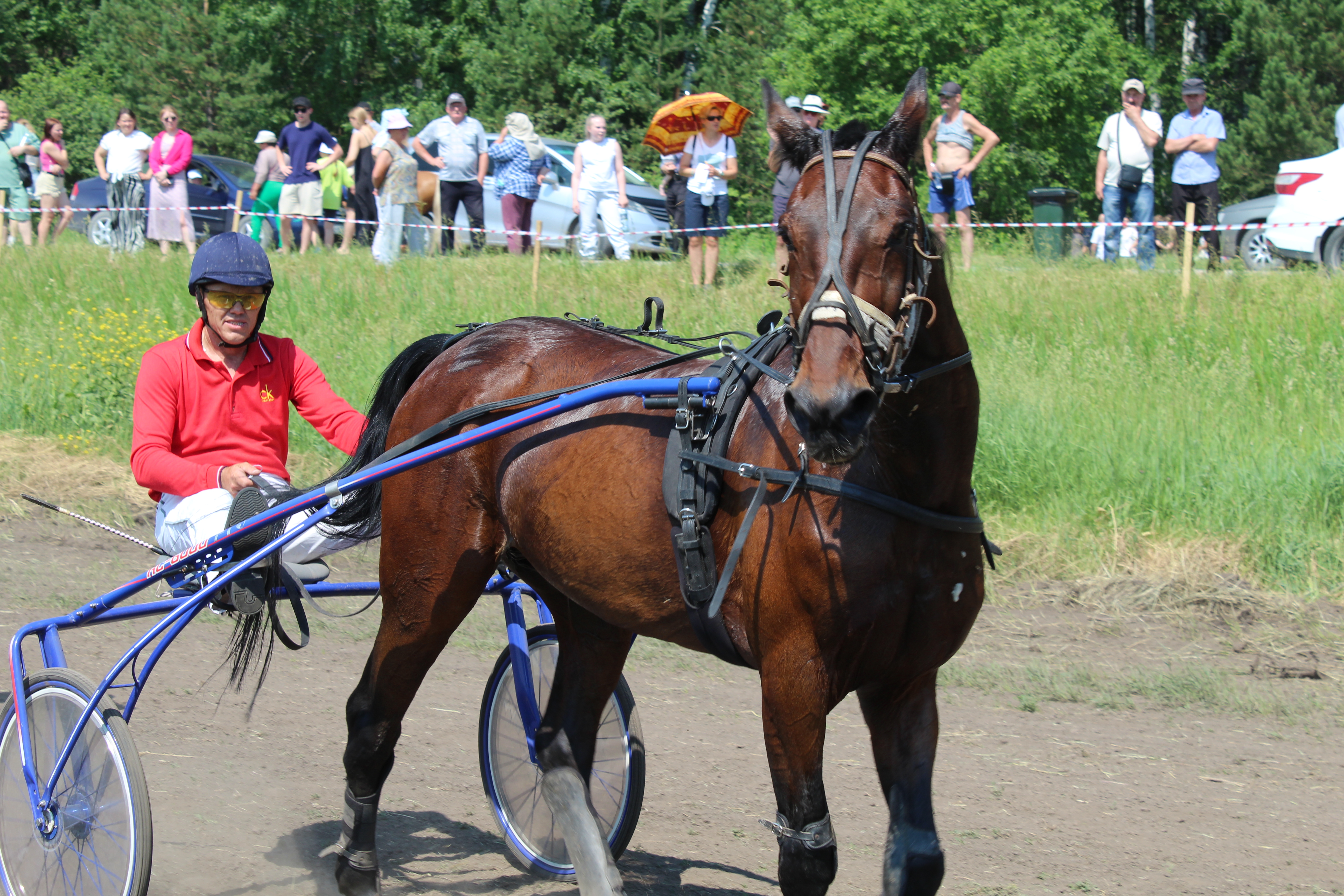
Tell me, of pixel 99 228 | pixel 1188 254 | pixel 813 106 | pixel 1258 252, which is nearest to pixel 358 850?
pixel 813 106

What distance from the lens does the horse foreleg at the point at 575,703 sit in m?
3.99

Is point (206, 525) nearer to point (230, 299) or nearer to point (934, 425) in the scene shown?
point (230, 299)

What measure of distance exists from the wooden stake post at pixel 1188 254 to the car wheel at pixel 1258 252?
8.60 feet

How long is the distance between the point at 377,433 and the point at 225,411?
0.50m

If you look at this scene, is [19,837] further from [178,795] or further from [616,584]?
[616,584]

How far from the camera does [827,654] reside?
9.91 ft

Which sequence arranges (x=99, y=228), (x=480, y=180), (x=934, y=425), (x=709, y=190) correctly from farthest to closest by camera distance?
(x=99, y=228) → (x=480, y=180) → (x=709, y=190) → (x=934, y=425)

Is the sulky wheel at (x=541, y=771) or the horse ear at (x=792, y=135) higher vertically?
the horse ear at (x=792, y=135)

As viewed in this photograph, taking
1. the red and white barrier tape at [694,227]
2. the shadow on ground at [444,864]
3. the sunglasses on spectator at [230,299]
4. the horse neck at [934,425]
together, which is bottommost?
the shadow on ground at [444,864]

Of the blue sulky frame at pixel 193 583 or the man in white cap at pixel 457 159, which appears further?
the man in white cap at pixel 457 159

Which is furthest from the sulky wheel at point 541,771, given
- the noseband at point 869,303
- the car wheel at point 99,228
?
the car wheel at point 99,228

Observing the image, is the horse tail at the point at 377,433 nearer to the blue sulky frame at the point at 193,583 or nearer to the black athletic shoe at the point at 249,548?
the blue sulky frame at the point at 193,583

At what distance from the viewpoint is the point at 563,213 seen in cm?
1675

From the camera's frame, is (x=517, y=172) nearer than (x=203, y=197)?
Yes
